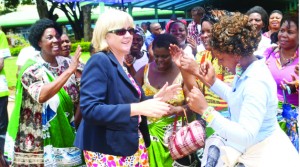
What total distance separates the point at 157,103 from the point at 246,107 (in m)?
0.49

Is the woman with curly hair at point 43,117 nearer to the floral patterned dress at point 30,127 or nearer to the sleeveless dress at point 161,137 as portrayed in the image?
the floral patterned dress at point 30,127

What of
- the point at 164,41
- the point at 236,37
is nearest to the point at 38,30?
the point at 164,41

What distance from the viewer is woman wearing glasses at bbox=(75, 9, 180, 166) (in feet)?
7.97

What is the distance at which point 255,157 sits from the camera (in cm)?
246

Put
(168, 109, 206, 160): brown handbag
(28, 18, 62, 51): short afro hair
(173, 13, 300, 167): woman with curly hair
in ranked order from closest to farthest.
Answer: (173, 13, 300, 167): woman with curly hair < (168, 109, 206, 160): brown handbag < (28, 18, 62, 51): short afro hair

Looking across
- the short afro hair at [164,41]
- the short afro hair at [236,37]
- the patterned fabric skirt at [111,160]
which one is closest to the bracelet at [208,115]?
the short afro hair at [236,37]

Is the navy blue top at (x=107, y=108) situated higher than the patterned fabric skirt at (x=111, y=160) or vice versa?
the navy blue top at (x=107, y=108)

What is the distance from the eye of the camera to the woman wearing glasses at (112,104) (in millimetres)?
2430

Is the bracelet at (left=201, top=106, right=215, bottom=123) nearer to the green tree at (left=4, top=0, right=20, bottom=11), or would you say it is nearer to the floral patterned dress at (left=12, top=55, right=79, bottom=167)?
the floral patterned dress at (left=12, top=55, right=79, bottom=167)

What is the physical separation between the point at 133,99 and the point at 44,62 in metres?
1.17

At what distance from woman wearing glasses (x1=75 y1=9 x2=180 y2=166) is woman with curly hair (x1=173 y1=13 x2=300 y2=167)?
34 cm

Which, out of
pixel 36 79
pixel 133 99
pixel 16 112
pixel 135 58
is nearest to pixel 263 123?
pixel 133 99

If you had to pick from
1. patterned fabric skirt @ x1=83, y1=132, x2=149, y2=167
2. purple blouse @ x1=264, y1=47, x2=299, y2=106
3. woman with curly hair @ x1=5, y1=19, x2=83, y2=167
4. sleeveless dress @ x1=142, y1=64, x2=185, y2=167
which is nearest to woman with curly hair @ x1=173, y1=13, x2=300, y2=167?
patterned fabric skirt @ x1=83, y1=132, x2=149, y2=167

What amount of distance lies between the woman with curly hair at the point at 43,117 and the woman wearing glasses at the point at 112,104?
833mm
